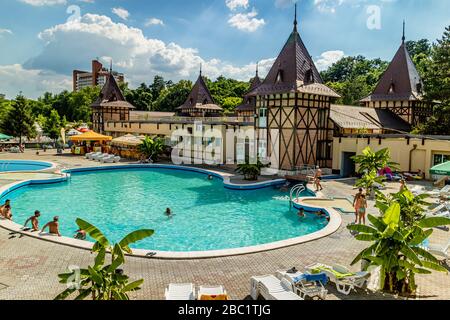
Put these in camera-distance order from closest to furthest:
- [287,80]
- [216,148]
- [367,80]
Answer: [287,80] → [216,148] → [367,80]

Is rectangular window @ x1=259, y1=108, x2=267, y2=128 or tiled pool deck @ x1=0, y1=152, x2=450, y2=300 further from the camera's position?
rectangular window @ x1=259, y1=108, x2=267, y2=128

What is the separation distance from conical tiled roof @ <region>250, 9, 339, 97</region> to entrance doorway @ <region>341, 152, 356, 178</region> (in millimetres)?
4134

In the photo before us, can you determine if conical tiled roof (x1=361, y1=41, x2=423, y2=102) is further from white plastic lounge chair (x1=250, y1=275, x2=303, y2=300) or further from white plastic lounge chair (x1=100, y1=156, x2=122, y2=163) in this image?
white plastic lounge chair (x1=250, y1=275, x2=303, y2=300)

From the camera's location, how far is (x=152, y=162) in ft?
95.3

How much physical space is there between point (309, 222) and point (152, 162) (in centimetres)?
1807

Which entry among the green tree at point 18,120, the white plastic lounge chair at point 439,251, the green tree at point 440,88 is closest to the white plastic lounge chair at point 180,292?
the white plastic lounge chair at point 439,251

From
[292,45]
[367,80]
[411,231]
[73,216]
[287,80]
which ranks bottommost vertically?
[73,216]

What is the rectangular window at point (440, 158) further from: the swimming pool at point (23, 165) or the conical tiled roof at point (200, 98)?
the conical tiled roof at point (200, 98)

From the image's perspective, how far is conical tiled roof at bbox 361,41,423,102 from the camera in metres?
30.4

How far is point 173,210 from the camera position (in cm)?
1541

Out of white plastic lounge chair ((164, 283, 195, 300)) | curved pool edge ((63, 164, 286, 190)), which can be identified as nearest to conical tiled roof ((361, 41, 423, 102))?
curved pool edge ((63, 164, 286, 190))

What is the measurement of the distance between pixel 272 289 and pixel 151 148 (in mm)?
24180
